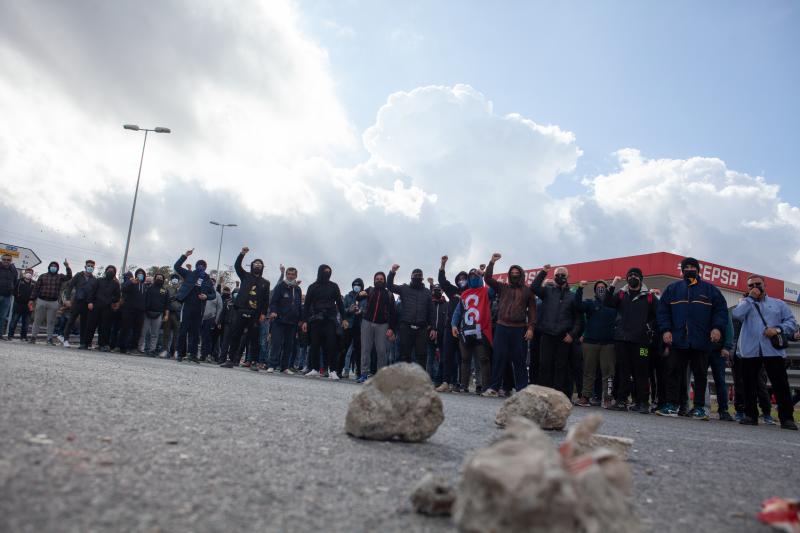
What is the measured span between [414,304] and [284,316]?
2592 mm

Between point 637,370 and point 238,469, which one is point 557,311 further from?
point 238,469

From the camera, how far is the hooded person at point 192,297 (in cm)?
1166

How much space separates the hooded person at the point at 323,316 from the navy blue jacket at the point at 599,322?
14.3ft

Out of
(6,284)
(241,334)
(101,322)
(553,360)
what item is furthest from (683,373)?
(6,284)

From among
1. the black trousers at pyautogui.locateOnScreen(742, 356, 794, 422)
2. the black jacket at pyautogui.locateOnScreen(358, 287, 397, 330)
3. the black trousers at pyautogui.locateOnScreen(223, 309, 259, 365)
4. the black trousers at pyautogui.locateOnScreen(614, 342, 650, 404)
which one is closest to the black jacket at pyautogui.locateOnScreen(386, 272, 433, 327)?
the black jacket at pyautogui.locateOnScreen(358, 287, 397, 330)

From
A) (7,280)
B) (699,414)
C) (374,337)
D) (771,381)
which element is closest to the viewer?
(771,381)

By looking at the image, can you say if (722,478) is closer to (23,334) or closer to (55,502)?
(55,502)

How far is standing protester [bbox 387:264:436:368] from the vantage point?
9.84 meters

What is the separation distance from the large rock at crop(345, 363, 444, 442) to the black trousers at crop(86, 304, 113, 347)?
1045cm

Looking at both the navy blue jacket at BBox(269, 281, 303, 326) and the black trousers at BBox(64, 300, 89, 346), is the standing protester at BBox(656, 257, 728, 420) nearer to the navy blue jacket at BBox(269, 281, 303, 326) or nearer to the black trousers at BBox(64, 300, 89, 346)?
the navy blue jacket at BBox(269, 281, 303, 326)

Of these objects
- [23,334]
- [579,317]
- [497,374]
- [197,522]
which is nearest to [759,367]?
[579,317]

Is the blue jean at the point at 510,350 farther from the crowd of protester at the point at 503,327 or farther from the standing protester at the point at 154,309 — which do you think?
the standing protester at the point at 154,309

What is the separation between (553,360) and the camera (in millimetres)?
8578

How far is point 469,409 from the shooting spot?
235 inches
